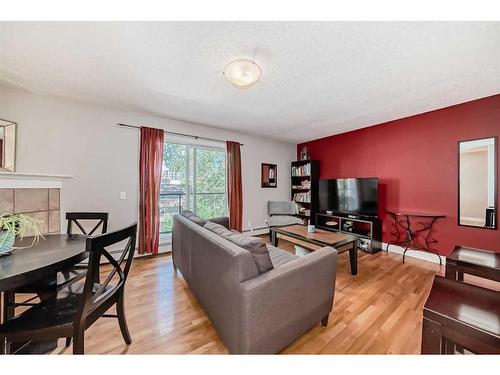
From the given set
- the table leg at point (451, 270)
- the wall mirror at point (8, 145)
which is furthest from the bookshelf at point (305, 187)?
the wall mirror at point (8, 145)

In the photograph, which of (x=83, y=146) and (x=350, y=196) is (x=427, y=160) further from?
(x=83, y=146)

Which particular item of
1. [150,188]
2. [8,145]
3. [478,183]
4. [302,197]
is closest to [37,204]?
[8,145]

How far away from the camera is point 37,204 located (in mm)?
2312

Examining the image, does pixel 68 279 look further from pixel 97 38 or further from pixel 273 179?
pixel 273 179

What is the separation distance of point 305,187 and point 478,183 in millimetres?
2867

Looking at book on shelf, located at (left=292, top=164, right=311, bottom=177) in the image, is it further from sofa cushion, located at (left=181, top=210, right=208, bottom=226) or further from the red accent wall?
sofa cushion, located at (left=181, top=210, right=208, bottom=226)

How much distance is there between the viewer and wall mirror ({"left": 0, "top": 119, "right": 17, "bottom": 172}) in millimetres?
2266

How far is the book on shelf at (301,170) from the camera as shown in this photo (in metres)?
4.81

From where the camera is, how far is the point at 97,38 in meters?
1.53

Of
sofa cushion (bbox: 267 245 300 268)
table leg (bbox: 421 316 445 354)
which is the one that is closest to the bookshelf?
sofa cushion (bbox: 267 245 300 268)

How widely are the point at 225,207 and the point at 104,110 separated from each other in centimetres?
262

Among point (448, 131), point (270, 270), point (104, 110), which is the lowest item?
point (270, 270)

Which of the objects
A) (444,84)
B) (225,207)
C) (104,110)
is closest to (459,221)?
(444,84)

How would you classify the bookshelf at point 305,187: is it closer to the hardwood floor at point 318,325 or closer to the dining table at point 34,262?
the hardwood floor at point 318,325
